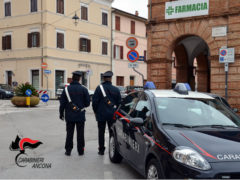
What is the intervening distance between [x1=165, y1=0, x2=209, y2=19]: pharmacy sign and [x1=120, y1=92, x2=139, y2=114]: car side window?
11.1 metres

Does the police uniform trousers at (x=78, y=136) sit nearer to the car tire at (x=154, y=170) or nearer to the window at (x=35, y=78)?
the car tire at (x=154, y=170)

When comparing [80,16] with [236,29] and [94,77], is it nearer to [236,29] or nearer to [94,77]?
[94,77]

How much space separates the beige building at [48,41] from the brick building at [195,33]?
51.5 feet

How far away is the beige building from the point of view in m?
33.0

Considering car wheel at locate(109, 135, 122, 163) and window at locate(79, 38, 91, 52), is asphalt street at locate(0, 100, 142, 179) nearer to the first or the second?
car wheel at locate(109, 135, 122, 163)

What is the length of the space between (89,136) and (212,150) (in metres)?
6.62

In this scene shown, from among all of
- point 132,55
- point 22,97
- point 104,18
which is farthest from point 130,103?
point 104,18

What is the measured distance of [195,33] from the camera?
53.3ft

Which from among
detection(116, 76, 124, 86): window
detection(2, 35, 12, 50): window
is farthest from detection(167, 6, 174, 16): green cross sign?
detection(116, 76, 124, 86): window

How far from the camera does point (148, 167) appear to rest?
4465mm

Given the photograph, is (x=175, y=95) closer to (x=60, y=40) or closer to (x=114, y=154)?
(x=114, y=154)

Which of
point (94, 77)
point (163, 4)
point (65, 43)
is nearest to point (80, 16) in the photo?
point (65, 43)

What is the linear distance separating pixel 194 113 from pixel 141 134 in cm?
83

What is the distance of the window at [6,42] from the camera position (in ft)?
116
